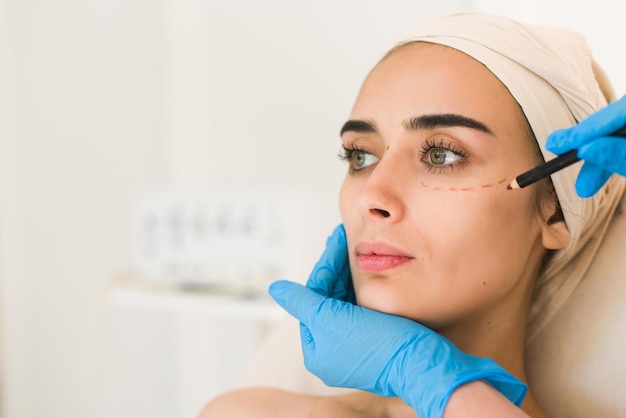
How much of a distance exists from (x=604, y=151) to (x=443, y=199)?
24cm

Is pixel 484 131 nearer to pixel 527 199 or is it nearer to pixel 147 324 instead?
pixel 527 199

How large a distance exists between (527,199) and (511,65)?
204 millimetres

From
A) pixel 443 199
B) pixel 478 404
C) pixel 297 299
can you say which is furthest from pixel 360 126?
pixel 478 404

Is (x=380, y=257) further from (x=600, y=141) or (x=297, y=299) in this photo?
(x=600, y=141)

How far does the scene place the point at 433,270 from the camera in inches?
37.9

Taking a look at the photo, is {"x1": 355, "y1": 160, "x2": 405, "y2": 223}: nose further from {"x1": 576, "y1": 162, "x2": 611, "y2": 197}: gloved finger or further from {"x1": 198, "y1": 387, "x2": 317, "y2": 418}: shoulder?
{"x1": 198, "y1": 387, "x2": 317, "y2": 418}: shoulder

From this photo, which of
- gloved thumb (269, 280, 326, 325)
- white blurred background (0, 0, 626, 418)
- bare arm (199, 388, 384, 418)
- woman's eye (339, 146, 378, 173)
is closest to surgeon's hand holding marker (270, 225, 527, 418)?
gloved thumb (269, 280, 326, 325)

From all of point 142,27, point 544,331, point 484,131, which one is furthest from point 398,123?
point 142,27

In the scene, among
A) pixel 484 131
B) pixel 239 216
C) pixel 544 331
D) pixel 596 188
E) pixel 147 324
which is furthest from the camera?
pixel 147 324

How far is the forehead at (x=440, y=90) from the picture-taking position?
39.1 inches

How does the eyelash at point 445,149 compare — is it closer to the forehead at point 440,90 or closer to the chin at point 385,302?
the forehead at point 440,90

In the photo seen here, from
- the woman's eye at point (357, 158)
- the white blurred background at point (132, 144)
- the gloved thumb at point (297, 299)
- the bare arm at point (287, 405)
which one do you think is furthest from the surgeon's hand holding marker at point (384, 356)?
the white blurred background at point (132, 144)

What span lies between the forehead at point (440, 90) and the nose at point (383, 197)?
95 mm

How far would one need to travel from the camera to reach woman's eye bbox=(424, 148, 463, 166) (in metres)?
0.99
